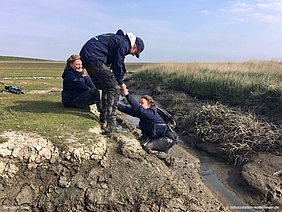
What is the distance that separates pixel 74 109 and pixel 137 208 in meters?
3.89

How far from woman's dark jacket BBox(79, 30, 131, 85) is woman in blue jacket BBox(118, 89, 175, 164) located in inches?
29.9

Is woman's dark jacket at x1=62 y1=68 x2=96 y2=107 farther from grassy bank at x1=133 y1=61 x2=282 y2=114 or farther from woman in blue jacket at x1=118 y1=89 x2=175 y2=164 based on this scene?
grassy bank at x1=133 y1=61 x2=282 y2=114

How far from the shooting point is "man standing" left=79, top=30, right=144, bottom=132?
6.45 metres

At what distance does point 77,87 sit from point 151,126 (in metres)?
2.27

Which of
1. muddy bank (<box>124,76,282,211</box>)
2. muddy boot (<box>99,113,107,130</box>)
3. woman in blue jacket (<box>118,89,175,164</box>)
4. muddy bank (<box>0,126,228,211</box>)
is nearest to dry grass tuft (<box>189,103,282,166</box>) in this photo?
muddy bank (<box>124,76,282,211</box>)

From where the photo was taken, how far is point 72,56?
319 inches

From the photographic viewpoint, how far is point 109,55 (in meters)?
6.70

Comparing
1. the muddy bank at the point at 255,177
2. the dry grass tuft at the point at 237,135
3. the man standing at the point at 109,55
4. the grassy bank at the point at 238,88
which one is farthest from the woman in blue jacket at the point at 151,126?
the grassy bank at the point at 238,88

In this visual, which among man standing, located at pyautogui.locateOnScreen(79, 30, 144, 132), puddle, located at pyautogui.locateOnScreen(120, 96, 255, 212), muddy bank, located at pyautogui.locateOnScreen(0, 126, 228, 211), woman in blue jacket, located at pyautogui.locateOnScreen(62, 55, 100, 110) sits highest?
man standing, located at pyautogui.locateOnScreen(79, 30, 144, 132)

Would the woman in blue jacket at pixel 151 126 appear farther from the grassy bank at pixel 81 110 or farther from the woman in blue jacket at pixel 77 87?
the grassy bank at pixel 81 110

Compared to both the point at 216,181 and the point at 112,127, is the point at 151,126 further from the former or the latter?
the point at 216,181

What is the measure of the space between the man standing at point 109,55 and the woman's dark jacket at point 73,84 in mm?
1329

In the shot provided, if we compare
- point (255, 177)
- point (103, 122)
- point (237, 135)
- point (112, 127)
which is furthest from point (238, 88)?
point (112, 127)

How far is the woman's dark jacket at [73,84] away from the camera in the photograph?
26.5 feet
